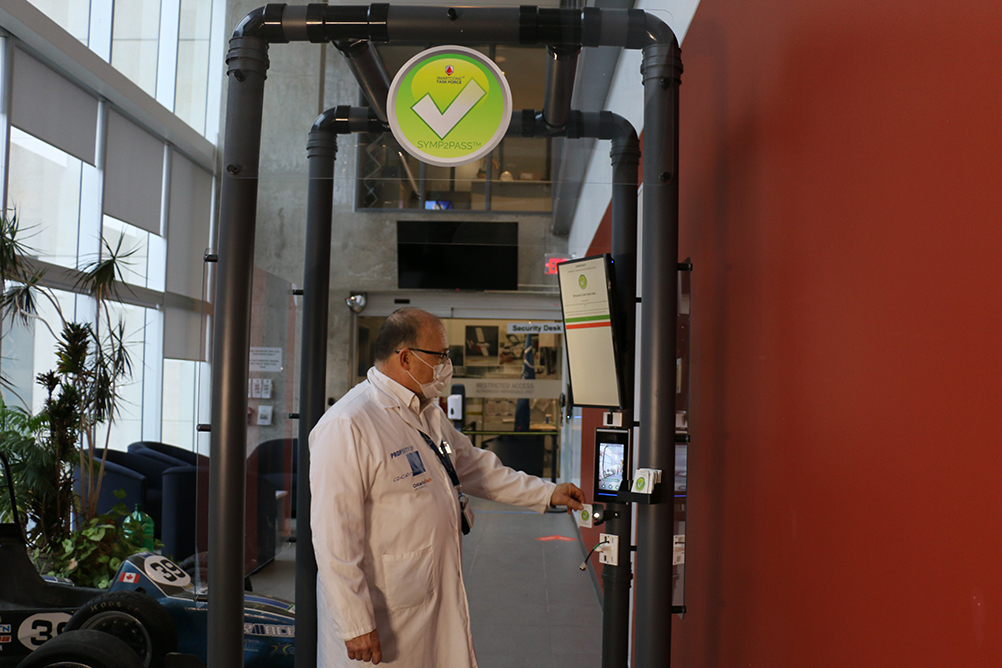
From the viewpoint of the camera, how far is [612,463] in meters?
2.26

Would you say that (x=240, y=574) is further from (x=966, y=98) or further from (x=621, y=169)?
(x=966, y=98)

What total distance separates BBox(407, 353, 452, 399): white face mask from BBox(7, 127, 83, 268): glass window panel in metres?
4.53

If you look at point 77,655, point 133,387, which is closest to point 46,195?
point 133,387

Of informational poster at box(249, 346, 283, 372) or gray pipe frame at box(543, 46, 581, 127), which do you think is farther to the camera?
informational poster at box(249, 346, 283, 372)

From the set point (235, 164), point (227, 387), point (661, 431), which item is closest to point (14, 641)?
point (227, 387)

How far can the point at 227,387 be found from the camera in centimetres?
233

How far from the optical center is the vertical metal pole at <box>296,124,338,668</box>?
2.76 meters

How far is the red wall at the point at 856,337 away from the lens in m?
0.87

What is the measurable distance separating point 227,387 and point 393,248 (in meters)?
7.77

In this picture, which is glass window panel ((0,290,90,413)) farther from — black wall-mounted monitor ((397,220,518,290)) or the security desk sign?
the security desk sign

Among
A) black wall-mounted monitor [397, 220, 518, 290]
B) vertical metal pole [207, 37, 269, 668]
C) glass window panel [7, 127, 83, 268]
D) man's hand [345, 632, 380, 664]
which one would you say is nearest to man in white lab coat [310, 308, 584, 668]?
man's hand [345, 632, 380, 664]

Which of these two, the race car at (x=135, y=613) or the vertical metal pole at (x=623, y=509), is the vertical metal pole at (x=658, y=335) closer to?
the vertical metal pole at (x=623, y=509)

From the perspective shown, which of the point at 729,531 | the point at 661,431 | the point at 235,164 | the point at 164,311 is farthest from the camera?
the point at 164,311

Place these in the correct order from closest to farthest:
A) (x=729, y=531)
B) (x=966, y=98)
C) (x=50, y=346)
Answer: (x=966, y=98)
(x=729, y=531)
(x=50, y=346)
